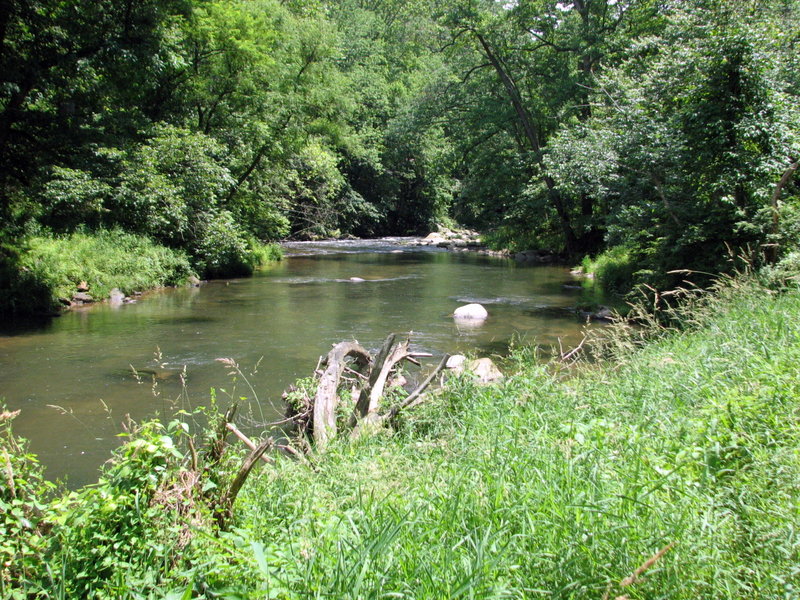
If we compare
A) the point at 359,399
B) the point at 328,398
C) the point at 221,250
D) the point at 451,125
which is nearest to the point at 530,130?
the point at 451,125

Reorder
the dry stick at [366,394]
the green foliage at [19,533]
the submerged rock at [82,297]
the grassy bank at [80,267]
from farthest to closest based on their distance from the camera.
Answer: the submerged rock at [82,297] → the grassy bank at [80,267] → the dry stick at [366,394] → the green foliage at [19,533]

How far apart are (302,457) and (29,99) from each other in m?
16.3

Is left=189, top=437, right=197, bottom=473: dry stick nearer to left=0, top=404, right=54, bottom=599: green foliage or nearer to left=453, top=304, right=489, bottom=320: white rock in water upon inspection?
left=0, top=404, right=54, bottom=599: green foliage

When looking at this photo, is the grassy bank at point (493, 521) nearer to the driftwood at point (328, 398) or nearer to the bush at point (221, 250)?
the driftwood at point (328, 398)

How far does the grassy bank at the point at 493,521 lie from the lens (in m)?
2.32

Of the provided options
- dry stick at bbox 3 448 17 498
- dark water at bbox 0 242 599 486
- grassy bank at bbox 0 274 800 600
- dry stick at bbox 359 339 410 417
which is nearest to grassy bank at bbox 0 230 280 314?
dark water at bbox 0 242 599 486

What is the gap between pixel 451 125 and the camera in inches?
1179

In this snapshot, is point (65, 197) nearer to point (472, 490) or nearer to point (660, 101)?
point (660, 101)

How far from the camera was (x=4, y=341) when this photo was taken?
10.6 metres

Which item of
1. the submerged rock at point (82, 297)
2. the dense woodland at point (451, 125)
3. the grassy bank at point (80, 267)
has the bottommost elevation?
the submerged rock at point (82, 297)

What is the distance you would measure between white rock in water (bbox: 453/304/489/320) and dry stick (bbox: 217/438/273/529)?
1037 cm

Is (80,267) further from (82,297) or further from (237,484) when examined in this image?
(237,484)

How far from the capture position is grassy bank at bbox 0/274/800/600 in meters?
2.32

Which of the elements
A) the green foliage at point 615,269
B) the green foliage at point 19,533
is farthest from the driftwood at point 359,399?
the green foliage at point 615,269
